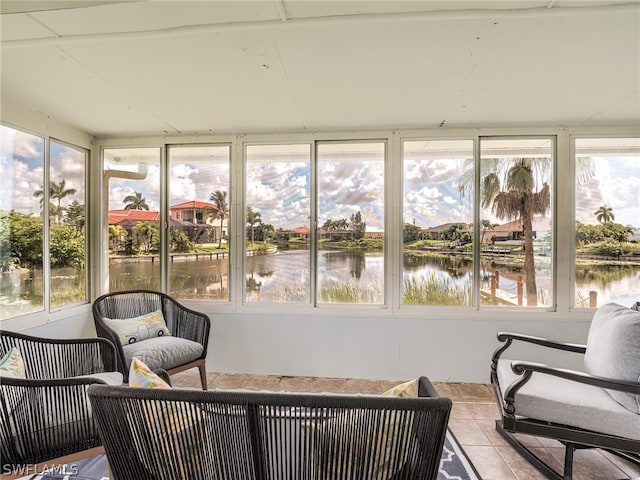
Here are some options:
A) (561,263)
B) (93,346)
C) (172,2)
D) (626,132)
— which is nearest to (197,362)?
(93,346)

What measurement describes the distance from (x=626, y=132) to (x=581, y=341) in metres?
2.00

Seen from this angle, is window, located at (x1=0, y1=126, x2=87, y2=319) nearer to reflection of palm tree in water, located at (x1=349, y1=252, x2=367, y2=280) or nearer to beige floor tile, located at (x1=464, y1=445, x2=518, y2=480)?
reflection of palm tree in water, located at (x1=349, y1=252, x2=367, y2=280)

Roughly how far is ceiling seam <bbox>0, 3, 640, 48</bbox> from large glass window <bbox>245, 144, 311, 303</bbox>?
5.72 ft

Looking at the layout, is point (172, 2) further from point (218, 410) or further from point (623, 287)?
point (623, 287)

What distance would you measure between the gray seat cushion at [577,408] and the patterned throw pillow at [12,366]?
279 centimetres

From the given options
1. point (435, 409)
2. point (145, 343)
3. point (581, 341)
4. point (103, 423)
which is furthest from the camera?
point (581, 341)

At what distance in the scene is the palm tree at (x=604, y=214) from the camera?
3045mm

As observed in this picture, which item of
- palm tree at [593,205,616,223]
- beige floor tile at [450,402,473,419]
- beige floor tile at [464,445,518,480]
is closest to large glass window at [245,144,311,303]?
beige floor tile at [450,402,473,419]

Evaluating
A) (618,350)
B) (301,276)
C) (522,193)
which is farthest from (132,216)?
(618,350)

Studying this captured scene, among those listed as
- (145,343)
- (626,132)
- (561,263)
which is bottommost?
(145,343)

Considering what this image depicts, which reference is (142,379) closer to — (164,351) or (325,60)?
(164,351)

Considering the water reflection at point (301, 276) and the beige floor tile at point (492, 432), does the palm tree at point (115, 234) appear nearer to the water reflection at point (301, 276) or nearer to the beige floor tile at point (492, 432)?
the water reflection at point (301, 276)

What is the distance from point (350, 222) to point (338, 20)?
1968mm

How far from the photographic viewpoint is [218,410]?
109 centimetres
